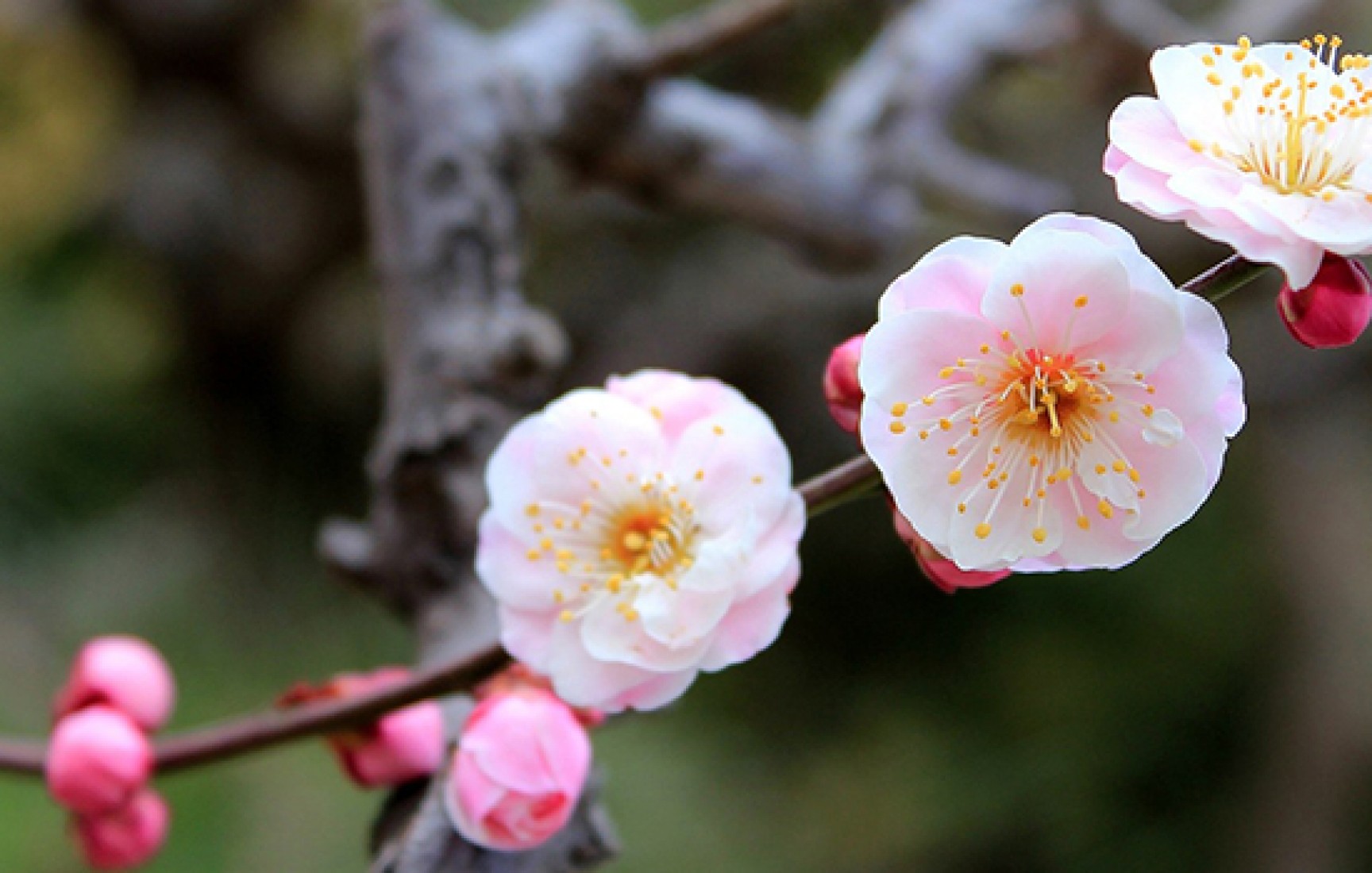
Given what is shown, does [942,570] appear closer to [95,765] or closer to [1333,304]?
[1333,304]

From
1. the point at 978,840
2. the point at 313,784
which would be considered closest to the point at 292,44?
the point at 313,784

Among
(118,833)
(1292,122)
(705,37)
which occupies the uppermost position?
(1292,122)

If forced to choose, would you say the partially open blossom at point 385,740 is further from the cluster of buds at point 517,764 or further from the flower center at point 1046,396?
the flower center at point 1046,396

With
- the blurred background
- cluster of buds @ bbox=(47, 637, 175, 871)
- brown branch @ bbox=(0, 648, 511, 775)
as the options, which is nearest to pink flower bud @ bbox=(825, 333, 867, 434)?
brown branch @ bbox=(0, 648, 511, 775)

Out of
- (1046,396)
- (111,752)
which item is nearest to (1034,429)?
(1046,396)

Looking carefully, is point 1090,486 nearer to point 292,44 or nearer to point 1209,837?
point 1209,837

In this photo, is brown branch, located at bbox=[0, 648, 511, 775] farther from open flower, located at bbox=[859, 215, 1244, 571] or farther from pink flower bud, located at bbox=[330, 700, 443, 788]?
open flower, located at bbox=[859, 215, 1244, 571]
